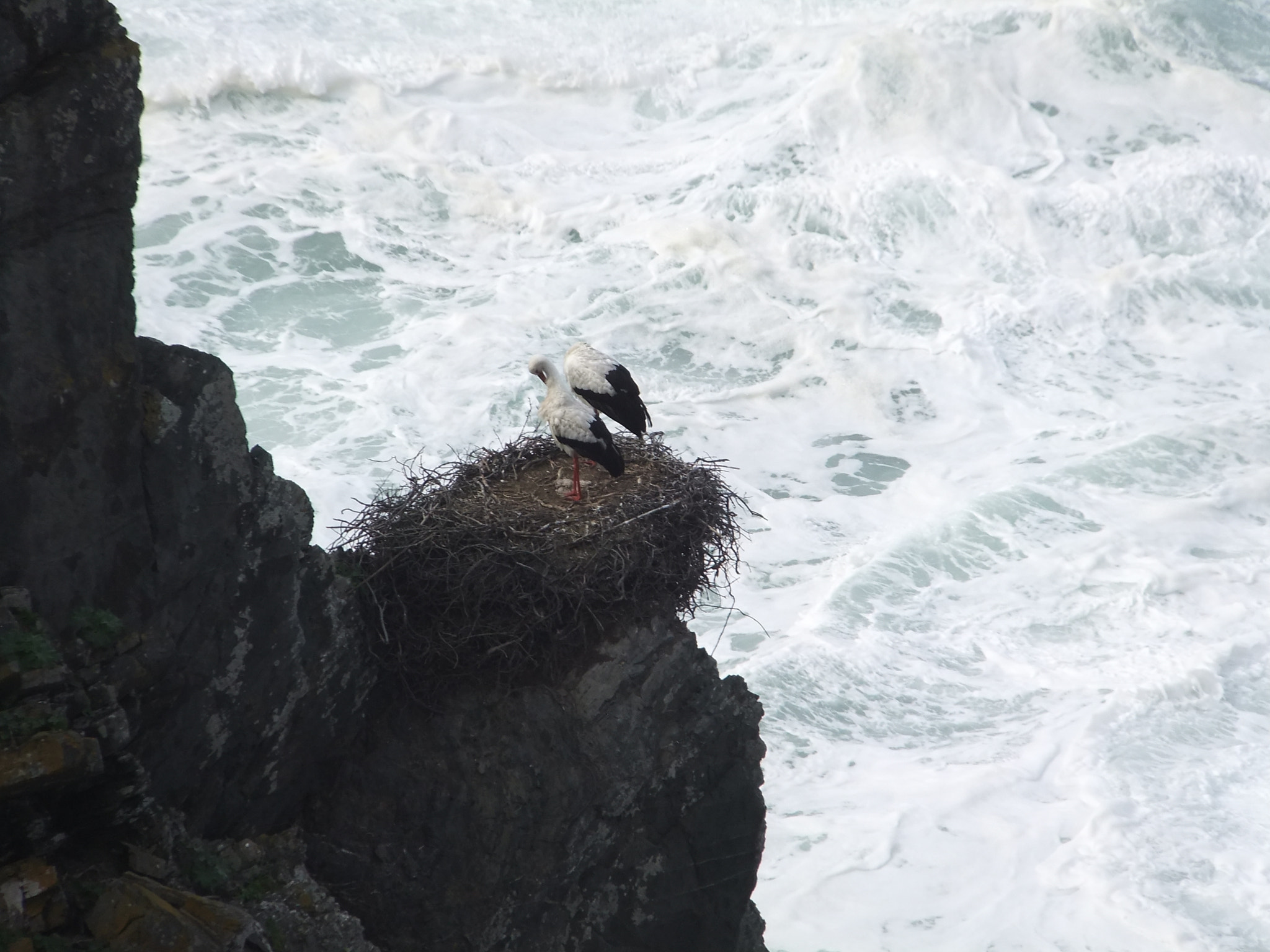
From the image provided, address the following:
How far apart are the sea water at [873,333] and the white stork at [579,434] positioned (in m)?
2.39

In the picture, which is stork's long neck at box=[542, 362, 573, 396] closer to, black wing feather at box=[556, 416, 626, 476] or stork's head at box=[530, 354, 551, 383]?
stork's head at box=[530, 354, 551, 383]

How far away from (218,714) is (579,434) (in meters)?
2.92

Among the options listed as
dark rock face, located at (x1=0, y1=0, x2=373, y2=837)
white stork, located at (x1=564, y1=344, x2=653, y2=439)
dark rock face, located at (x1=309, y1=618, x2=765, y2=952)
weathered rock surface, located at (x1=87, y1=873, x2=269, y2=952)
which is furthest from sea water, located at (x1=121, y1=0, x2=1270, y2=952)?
weathered rock surface, located at (x1=87, y1=873, x2=269, y2=952)

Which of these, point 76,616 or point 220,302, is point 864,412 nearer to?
point 220,302

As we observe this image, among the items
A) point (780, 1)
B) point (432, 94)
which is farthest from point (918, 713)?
point (780, 1)

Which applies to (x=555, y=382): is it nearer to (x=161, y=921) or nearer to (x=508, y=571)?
(x=508, y=571)

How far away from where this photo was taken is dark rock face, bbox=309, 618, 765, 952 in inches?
287

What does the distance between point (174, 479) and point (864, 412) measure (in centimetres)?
1439

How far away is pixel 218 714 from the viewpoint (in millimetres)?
6406

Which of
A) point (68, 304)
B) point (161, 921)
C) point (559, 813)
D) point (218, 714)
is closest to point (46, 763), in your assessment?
point (161, 921)

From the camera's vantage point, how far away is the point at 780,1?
3092 cm

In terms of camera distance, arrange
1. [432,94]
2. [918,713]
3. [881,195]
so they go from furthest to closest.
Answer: [432,94], [881,195], [918,713]

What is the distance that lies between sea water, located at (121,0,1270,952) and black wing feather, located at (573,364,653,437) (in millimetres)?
2353

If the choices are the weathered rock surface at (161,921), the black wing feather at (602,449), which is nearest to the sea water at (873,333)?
the black wing feather at (602,449)
